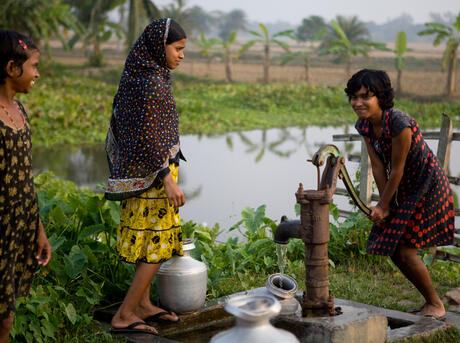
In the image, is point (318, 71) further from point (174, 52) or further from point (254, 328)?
point (254, 328)

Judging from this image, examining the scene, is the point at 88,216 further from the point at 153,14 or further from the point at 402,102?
the point at 153,14

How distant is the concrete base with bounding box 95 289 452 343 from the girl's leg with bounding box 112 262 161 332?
0.25 ft

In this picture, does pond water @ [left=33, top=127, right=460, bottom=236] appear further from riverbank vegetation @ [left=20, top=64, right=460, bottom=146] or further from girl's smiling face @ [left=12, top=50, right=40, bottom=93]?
girl's smiling face @ [left=12, top=50, right=40, bottom=93]

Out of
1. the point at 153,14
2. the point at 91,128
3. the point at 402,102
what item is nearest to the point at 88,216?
the point at 91,128

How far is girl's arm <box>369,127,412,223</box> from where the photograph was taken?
3377 mm

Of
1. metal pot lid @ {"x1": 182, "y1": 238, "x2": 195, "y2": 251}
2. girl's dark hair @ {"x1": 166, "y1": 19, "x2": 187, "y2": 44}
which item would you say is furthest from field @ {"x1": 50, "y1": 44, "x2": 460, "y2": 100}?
girl's dark hair @ {"x1": 166, "y1": 19, "x2": 187, "y2": 44}

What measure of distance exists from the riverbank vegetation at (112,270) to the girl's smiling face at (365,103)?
120 centimetres

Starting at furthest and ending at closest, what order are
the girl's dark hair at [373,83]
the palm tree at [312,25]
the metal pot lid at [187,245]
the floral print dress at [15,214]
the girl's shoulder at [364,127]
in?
the palm tree at [312,25] < the girl's shoulder at [364,127] < the metal pot lid at [187,245] < the girl's dark hair at [373,83] < the floral print dress at [15,214]

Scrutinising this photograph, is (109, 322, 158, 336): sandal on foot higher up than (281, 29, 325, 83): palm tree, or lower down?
lower down

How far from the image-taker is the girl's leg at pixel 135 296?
3.17 metres

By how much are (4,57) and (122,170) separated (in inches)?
33.6

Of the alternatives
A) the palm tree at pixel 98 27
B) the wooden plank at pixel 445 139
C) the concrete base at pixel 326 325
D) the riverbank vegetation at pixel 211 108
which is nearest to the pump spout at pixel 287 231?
the concrete base at pixel 326 325

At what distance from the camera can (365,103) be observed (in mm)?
3348

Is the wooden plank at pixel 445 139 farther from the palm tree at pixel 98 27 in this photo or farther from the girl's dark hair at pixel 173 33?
the palm tree at pixel 98 27
